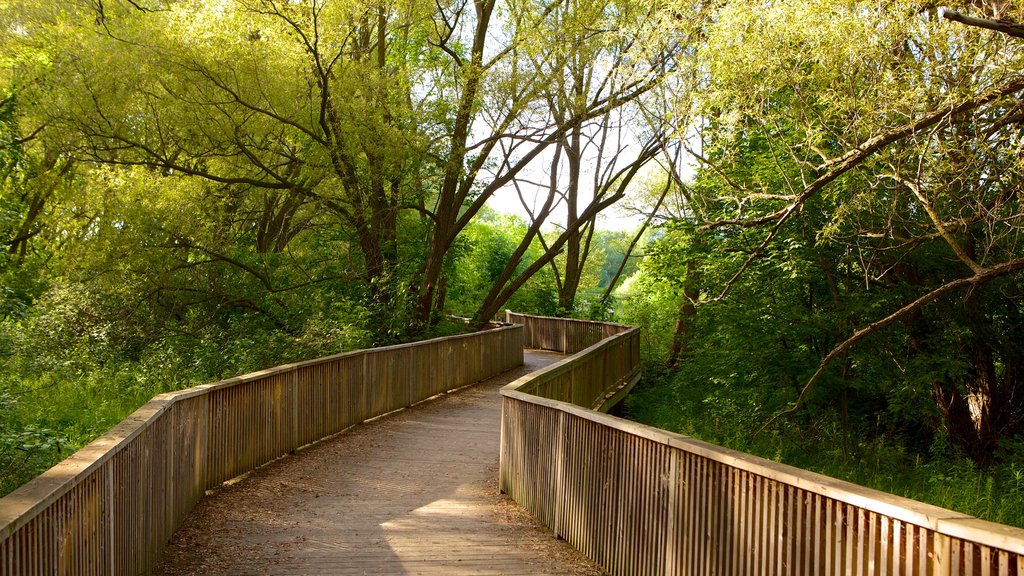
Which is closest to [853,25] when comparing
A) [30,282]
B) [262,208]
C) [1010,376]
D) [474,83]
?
[1010,376]

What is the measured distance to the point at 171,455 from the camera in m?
5.79

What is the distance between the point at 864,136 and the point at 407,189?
1172 centimetres

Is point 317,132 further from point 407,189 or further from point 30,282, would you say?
point 30,282

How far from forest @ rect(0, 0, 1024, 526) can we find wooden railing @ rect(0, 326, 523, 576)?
149cm

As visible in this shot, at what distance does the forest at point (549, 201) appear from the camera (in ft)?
25.1

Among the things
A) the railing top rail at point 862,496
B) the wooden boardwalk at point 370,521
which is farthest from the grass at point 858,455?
the railing top rail at point 862,496

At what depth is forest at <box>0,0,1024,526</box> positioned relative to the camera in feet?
25.1


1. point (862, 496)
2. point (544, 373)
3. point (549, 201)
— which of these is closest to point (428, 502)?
point (544, 373)

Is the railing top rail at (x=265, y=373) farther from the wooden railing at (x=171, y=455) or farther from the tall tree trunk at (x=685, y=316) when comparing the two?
the tall tree trunk at (x=685, y=316)

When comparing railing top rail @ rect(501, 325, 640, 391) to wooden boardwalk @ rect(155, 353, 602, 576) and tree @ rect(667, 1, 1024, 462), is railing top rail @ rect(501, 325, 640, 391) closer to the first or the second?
wooden boardwalk @ rect(155, 353, 602, 576)

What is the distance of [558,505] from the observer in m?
6.53

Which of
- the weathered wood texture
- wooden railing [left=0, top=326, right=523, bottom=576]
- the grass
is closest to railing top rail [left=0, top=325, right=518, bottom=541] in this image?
wooden railing [left=0, top=326, right=523, bottom=576]

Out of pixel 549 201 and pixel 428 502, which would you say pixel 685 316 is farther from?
pixel 428 502

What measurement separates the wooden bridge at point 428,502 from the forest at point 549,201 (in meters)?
1.92
